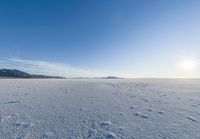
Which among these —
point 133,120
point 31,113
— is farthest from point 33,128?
point 133,120

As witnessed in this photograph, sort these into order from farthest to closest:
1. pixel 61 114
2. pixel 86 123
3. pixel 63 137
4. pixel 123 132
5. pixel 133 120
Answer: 1. pixel 61 114
2. pixel 133 120
3. pixel 86 123
4. pixel 123 132
5. pixel 63 137

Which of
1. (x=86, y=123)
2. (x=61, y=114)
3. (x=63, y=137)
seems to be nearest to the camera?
(x=63, y=137)

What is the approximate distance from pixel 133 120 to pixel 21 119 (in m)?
2.85

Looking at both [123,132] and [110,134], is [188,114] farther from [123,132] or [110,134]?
[110,134]

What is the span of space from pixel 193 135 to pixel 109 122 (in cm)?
171

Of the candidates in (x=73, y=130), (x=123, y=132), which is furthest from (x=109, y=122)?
(x=73, y=130)

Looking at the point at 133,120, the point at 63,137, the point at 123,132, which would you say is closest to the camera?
the point at 63,137

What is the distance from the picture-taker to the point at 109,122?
2977 millimetres

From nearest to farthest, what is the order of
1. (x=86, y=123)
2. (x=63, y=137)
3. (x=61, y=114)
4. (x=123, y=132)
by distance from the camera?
(x=63, y=137) → (x=123, y=132) → (x=86, y=123) → (x=61, y=114)

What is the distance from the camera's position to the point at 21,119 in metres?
3.06

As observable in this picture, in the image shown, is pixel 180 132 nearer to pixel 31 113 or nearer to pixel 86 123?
pixel 86 123

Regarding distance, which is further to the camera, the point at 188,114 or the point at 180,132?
the point at 188,114

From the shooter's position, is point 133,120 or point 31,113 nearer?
point 133,120

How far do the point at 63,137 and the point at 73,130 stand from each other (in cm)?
31
